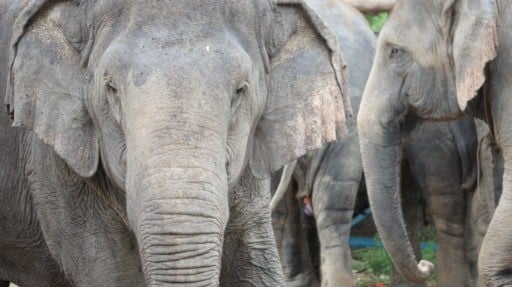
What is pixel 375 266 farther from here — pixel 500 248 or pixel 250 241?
pixel 250 241

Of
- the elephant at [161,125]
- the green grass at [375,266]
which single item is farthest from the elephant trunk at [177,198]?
the green grass at [375,266]

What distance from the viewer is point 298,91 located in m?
6.01

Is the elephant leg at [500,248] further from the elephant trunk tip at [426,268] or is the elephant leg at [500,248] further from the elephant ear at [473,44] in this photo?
the elephant trunk tip at [426,268]

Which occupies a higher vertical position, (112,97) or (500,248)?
(112,97)

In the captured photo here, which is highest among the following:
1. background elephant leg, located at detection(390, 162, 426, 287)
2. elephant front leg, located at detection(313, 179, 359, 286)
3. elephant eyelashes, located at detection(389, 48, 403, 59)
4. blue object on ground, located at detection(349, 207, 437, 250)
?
elephant eyelashes, located at detection(389, 48, 403, 59)

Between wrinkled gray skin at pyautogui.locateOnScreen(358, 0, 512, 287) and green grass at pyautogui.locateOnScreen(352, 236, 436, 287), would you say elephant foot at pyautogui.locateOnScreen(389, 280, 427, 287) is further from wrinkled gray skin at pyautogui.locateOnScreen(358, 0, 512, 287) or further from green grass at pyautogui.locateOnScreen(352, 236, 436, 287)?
wrinkled gray skin at pyautogui.locateOnScreen(358, 0, 512, 287)

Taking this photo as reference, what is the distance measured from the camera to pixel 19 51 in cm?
593

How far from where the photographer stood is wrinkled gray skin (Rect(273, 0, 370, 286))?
9.52 meters

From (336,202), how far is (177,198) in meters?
4.48

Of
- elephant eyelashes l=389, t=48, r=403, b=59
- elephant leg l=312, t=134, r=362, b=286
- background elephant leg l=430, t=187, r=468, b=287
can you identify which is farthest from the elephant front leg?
elephant eyelashes l=389, t=48, r=403, b=59

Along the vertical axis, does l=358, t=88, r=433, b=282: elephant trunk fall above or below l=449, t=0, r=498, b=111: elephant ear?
below

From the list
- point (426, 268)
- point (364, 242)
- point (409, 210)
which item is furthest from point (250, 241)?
point (364, 242)

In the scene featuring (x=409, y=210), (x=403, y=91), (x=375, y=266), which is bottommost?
(x=375, y=266)

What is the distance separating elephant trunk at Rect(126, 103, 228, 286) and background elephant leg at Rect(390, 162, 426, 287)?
180 inches
